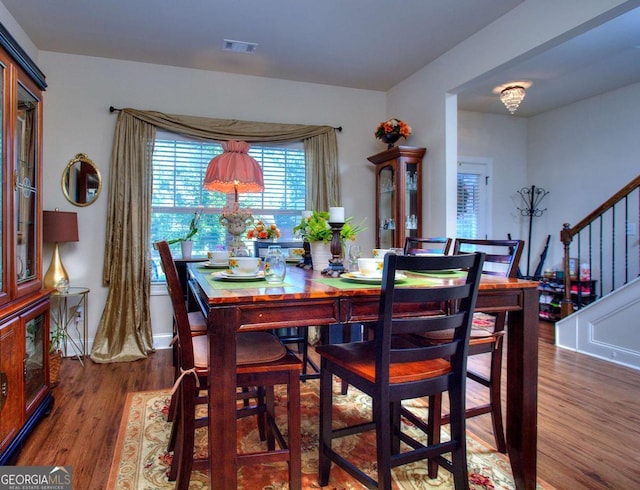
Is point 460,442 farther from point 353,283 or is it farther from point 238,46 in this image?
point 238,46

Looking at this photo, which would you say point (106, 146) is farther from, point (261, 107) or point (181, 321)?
point (181, 321)

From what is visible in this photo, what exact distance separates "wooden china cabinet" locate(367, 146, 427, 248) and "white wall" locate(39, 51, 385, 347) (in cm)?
58

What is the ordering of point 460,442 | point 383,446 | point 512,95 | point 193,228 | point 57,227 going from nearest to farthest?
point 383,446, point 460,442, point 57,227, point 193,228, point 512,95

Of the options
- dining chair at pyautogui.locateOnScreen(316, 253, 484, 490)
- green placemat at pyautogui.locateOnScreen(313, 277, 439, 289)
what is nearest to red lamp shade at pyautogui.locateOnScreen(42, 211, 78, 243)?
green placemat at pyautogui.locateOnScreen(313, 277, 439, 289)

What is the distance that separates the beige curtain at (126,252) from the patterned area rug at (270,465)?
Result: 133 centimetres

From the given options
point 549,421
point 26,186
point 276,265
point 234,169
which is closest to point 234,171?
point 234,169

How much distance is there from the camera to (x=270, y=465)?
1.94 metres

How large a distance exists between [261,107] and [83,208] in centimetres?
197

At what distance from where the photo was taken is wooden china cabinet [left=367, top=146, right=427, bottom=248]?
159 inches

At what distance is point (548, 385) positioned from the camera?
2941 millimetres

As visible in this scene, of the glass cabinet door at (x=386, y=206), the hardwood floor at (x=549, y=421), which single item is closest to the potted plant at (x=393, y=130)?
the glass cabinet door at (x=386, y=206)

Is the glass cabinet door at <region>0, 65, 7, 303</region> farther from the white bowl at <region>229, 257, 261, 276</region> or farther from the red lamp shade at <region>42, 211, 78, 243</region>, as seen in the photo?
the red lamp shade at <region>42, 211, 78, 243</region>

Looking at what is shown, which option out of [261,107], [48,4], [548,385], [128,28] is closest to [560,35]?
[548,385]

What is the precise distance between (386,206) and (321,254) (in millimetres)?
2391
